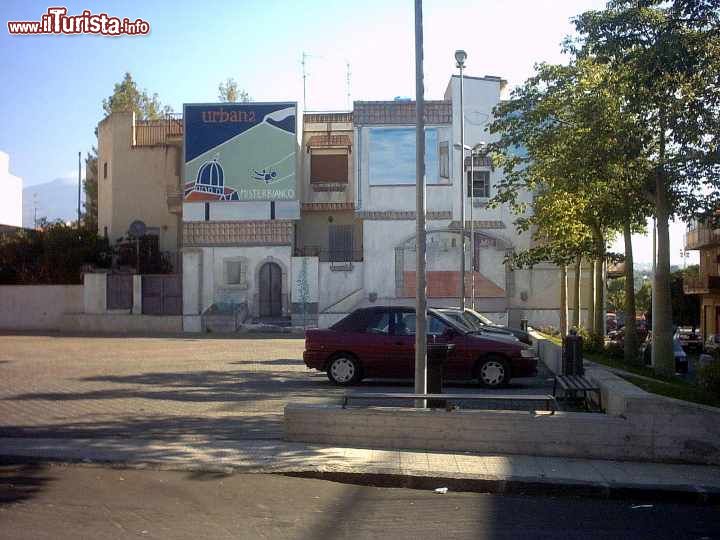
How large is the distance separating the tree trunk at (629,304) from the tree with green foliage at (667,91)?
12.7ft

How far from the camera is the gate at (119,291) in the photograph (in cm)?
4109

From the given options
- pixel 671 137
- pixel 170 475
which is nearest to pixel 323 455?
pixel 170 475

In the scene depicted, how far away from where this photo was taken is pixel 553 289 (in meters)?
42.6

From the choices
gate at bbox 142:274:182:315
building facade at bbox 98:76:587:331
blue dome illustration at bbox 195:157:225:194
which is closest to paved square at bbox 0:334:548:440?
gate at bbox 142:274:182:315

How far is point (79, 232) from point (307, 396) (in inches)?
1263

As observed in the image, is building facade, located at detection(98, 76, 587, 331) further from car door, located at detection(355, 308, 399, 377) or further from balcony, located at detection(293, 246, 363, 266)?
car door, located at detection(355, 308, 399, 377)

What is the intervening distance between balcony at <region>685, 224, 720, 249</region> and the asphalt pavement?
1749 inches

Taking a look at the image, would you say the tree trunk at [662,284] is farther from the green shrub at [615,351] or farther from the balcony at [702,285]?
the balcony at [702,285]

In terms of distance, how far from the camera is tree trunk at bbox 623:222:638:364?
2191cm

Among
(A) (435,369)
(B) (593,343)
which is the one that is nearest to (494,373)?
(A) (435,369)

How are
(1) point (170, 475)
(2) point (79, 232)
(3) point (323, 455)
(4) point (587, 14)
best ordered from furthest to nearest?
(2) point (79, 232) < (4) point (587, 14) < (3) point (323, 455) < (1) point (170, 475)

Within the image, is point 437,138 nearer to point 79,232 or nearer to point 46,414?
point 79,232

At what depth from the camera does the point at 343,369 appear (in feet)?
54.9

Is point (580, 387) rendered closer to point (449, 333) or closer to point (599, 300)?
point (449, 333)
